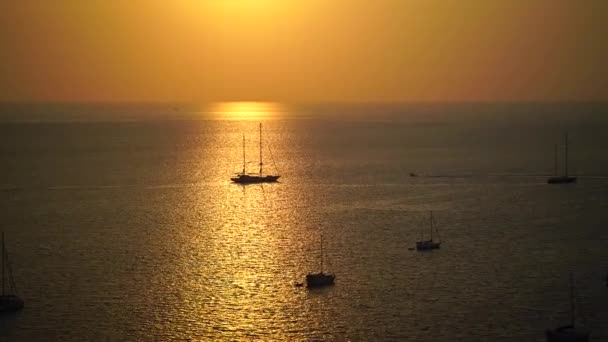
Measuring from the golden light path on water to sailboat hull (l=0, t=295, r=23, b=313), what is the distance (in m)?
9.79

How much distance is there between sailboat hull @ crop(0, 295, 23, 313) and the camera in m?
52.8

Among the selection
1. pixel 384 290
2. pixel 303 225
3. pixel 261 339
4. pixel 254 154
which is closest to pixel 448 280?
pixel 384 290

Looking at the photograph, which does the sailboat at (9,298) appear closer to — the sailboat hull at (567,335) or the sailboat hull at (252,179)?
the sailboat hull at (567,335)

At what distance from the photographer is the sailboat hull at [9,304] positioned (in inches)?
2077

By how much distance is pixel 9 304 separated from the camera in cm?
5297

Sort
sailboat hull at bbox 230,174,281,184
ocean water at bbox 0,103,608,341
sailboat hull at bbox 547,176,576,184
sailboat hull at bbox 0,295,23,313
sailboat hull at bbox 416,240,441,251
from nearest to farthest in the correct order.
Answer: ocean water at bbox 0,103,608,341 < sailboat hull at bbox 0,295,23,313 < sailboat hull at bbox 416,240,441,251 < sailboat hull at bbox 547,176,576,184 < sailboat hull at bbox 230,174,281,184

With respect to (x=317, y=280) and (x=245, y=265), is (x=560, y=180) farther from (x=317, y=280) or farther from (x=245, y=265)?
(x=317, y=280)

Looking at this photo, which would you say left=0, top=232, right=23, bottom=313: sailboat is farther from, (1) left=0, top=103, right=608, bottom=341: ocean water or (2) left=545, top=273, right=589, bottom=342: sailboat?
(2) left=545, top=273, right=589, bottom=342: sailboat

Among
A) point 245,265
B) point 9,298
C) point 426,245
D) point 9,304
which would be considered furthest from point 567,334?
point 9,298

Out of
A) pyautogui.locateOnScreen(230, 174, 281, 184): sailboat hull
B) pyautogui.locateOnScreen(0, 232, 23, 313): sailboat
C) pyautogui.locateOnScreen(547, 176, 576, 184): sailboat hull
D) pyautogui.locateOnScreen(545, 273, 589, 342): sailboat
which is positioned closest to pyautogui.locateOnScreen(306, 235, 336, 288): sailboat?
pyautogui.locateOnScreen(545, 273, 589, 342): sailboat

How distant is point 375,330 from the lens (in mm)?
49625

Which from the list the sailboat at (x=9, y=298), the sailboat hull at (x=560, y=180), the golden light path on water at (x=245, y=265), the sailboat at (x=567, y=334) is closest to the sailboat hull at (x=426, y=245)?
the golden light path on water at (x=245, y=265)

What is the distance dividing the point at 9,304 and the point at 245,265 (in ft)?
62.1

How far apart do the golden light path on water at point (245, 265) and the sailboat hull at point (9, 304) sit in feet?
32.1
